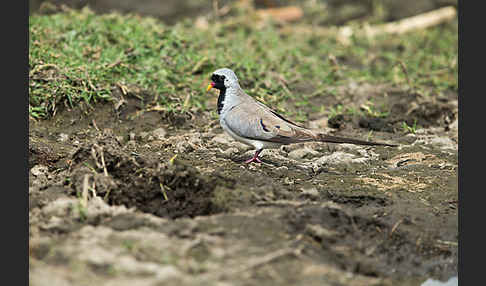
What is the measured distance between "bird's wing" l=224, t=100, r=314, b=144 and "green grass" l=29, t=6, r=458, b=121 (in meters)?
1.34

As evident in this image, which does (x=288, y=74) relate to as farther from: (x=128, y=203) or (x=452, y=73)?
(x=128, y=203)

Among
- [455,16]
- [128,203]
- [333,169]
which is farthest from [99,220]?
[455,16]

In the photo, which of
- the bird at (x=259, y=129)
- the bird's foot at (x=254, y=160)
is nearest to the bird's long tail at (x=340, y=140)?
the bird at (x=259, y=129)

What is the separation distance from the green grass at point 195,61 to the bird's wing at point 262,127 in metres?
1.34

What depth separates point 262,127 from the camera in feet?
16.8

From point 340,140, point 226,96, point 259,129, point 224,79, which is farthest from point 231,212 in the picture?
point 224,79

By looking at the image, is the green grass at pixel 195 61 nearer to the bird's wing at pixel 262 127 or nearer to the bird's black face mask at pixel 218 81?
the bird's black face mask at pixel 218 81

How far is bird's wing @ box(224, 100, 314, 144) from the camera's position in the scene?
5.09 meters

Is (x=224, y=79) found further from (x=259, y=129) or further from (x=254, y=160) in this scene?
(x=254, y=160)

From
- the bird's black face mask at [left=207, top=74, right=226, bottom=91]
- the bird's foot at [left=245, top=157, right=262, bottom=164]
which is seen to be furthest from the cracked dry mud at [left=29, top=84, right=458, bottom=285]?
the bird's black face mask at [left=207, top=74, right=226, bottom=91]

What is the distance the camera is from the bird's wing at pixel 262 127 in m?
5.09

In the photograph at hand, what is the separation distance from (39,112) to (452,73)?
17.6 feet

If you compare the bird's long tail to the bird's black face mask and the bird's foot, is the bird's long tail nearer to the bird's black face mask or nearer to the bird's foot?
the bird's foot

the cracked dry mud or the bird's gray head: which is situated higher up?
the bird's gray head
